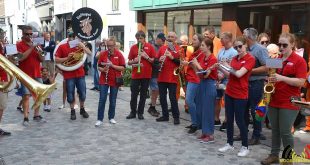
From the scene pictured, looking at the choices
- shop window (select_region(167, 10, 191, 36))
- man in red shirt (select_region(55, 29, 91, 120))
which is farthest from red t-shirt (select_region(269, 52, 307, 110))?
shop window (select_region(167, 10, 191, 36))

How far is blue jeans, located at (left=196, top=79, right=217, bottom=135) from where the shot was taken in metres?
5.92

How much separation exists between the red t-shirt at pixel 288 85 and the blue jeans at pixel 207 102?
4.48 ft

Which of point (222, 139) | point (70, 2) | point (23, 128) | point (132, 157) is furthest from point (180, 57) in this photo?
point (70, 2)

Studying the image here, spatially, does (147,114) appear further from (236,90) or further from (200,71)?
(236,90)

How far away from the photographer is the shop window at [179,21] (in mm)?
12508

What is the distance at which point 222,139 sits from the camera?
628cm

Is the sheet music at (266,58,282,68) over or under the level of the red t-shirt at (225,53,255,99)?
over

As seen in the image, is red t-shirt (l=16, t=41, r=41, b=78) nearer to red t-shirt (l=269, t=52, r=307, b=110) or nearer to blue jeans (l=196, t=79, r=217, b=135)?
blue jeans (l=196, t=79, r=217, b=135)

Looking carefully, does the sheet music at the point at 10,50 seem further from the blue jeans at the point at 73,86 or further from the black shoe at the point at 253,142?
the black shoe at the point at 253,142

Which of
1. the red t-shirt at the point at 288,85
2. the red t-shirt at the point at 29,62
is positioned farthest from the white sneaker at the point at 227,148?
the red t-shirt at the point at 29,62

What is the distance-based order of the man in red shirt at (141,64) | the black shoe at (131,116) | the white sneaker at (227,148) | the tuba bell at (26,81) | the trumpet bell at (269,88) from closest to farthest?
1. the tuba bell at (26,81)
2. the trumpet bell at (269,88)
3. the white sneaker at (227,148)
4. the man in red shirt at (141,64)
5. the black shoe at (131,116)

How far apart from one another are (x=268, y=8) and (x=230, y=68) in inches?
186

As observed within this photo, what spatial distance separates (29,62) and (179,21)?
282 inches

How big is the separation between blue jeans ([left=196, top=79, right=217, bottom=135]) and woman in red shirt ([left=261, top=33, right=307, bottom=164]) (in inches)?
50.1
